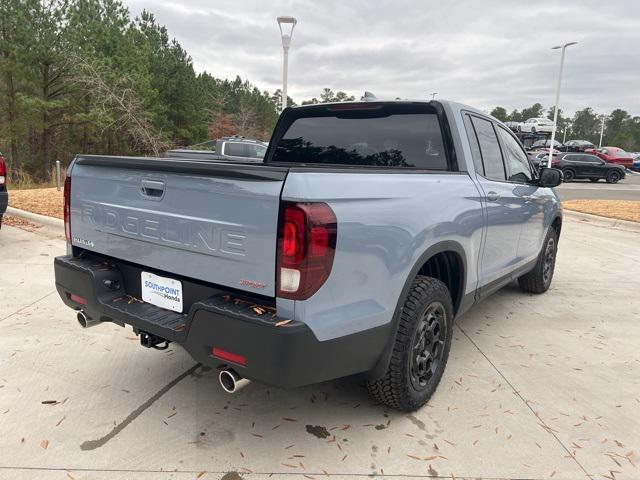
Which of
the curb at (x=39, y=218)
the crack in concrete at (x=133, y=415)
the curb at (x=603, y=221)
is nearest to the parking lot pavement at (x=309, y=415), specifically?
the crack in concrete at (x=133, y=415)

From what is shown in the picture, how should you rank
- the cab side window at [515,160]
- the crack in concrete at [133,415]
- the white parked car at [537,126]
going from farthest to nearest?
the white parked car at [537,126]
the cab side window at [515,160]
the crack in concrete at [133,415]

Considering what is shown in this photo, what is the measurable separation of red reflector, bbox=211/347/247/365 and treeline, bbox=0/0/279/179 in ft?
74.5

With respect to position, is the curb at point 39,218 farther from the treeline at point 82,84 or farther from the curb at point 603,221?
the treeline at point 82,84

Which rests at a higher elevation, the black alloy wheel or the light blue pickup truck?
the light blue pickup truck

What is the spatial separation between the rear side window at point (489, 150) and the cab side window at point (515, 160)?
0.62ft

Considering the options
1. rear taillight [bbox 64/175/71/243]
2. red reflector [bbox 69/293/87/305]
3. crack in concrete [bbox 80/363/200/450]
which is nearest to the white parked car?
crack in concrete [bbox 80/363/200/450]

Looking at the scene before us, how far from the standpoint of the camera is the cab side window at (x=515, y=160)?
4293 mm

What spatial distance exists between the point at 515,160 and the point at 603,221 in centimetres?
834

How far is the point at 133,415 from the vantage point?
283cm

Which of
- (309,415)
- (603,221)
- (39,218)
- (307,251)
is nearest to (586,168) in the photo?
(603,221)

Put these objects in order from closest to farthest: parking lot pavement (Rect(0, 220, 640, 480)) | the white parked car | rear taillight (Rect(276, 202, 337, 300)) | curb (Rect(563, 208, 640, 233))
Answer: rear taillight (Rect(276, 202, 337, 300)) < parking lot pavement (Rect(0, 220, 640, 480)) < curb (Rect(563, 208, 640, 233)) < the white parked car

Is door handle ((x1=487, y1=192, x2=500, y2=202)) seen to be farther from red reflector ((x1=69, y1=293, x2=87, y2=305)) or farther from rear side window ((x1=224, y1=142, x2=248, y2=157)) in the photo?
rear side window ((x1=224, y1=142, x2=248, y2=157))

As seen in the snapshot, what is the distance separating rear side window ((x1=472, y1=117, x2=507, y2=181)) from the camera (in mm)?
3776

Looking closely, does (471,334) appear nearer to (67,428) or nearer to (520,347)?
(520,347)
